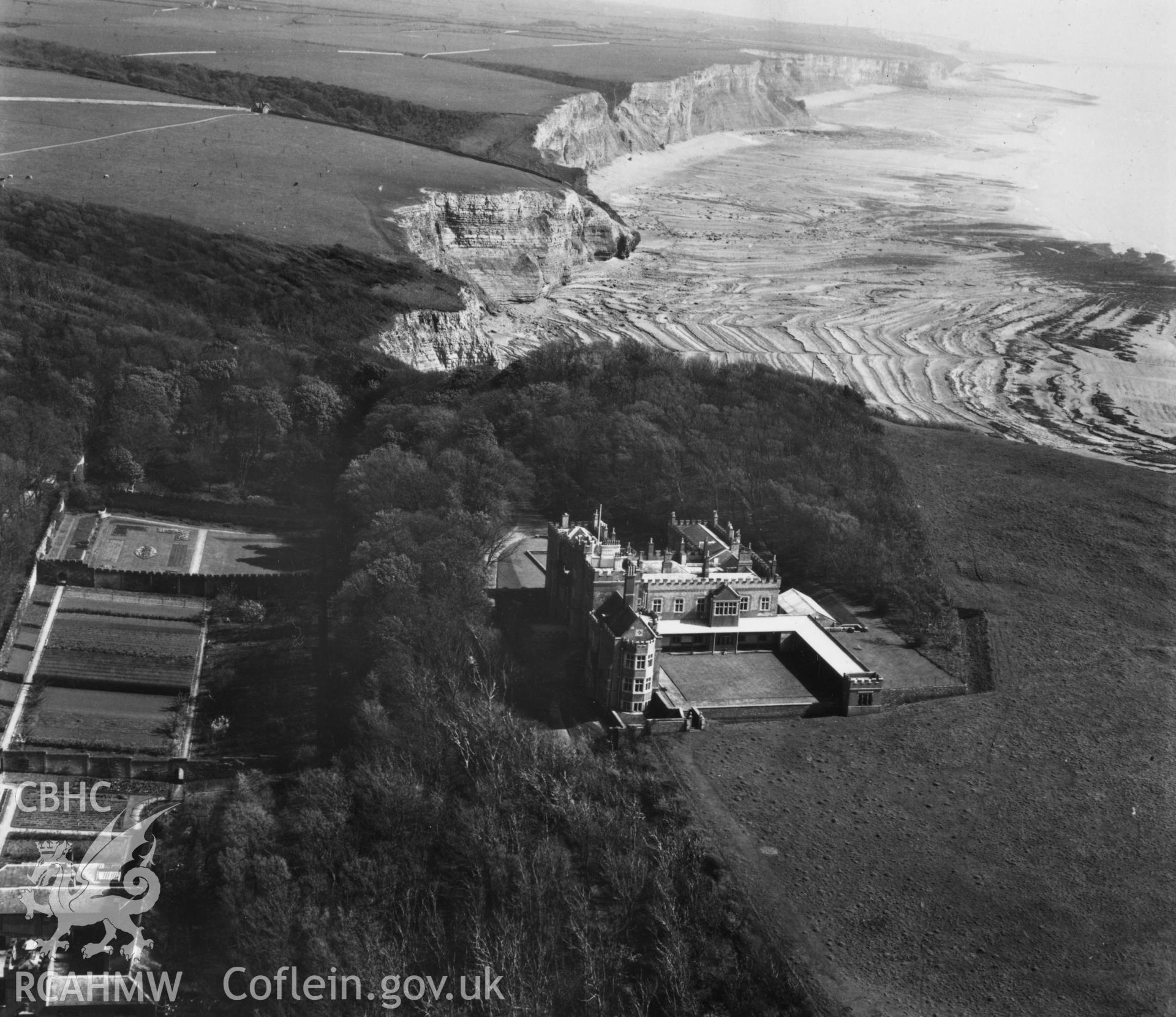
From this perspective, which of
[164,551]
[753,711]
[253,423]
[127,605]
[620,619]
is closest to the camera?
[753,711]

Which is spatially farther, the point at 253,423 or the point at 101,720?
the point at 253,423

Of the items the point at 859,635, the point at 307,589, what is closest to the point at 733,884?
the point at 859,635

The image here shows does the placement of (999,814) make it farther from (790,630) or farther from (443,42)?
(443,42)

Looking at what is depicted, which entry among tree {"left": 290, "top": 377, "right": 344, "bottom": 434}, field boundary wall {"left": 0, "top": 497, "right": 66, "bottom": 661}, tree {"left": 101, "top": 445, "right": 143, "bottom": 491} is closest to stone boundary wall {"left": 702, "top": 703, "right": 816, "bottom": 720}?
field boundary wall {"left": 0, "top": 497, "right": 66, "bottom": 661}

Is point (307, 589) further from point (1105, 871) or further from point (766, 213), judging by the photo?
point (766, 213)

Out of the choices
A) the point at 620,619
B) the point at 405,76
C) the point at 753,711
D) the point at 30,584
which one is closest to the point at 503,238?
the point at 405,76

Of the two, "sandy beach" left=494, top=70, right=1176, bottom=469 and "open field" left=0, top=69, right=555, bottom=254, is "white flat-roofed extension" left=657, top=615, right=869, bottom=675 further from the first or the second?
"open field" left=0, top=69, right=555, bottom=254

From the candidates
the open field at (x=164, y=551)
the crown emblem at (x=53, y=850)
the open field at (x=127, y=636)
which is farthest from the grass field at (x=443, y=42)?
the crown emblem at (x=53, y=850)
